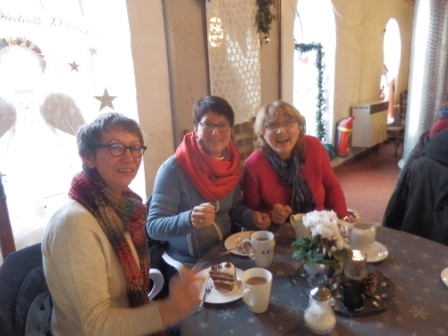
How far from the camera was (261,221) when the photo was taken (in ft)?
4.68

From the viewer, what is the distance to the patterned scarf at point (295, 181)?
163 cm

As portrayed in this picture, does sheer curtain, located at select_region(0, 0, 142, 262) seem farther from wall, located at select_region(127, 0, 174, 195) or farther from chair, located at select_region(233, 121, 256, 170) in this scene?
chair, located at select_region(233, 121, 256, 170)

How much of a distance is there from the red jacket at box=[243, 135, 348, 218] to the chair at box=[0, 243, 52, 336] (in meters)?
0.93

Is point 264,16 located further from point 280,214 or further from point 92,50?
point 280,214

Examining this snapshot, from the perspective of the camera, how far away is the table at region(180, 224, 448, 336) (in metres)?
0.85

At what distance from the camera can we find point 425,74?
3.58 m

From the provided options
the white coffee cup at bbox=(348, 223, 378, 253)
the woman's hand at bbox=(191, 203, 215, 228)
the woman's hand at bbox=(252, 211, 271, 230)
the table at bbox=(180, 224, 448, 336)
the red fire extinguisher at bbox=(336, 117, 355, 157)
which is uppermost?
the woman's hand at bbox=(191, 203, 215, 228)

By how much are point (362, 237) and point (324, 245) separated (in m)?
0.30

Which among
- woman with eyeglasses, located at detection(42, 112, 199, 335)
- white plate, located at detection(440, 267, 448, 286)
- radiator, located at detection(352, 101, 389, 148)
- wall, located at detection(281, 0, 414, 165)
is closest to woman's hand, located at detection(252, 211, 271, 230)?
woman with eyeglasses, located at detection(42, 112, 199, 335)

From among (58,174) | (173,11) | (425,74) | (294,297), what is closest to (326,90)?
(425,74)

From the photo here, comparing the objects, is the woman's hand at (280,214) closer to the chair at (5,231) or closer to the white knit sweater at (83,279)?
the white knit sweater at (83,279)

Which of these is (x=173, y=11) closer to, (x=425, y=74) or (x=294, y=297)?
(x=294, y=297)

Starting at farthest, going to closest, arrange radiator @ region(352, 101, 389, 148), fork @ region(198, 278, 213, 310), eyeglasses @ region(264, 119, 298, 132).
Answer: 1. radiator @ region(352, 101, 389, 148)
2. eyeglasses @ region(264, 119, 298, 132)
3. fork @ region(198, 278, 213, 310)

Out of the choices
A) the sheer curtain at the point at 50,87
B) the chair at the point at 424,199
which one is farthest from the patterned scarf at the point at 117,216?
the chair at the point at 424,199
